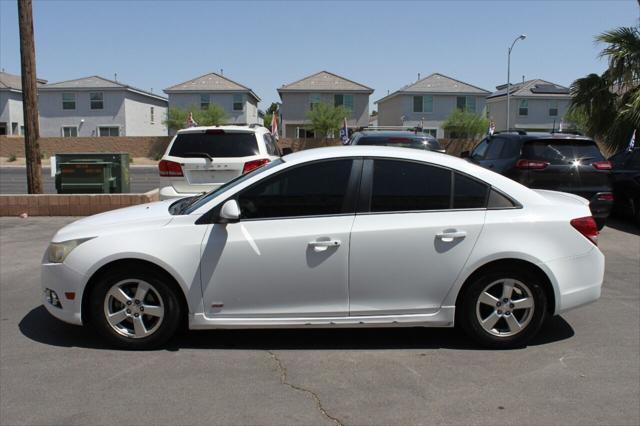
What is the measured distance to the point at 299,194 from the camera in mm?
4754

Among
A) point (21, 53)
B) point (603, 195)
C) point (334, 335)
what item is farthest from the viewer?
point (21, 53)

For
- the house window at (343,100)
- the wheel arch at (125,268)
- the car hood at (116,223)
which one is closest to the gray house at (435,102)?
the house window at (343,100)

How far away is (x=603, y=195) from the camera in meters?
9.29

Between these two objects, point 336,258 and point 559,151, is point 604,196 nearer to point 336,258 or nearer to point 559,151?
point 559,151

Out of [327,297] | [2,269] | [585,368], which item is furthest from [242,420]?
[2,269]

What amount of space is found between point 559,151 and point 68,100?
158ft

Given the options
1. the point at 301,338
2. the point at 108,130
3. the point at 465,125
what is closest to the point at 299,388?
the point at 301,338

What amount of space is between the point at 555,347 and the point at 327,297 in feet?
6.48

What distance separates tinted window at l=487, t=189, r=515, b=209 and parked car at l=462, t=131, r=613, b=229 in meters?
4.74

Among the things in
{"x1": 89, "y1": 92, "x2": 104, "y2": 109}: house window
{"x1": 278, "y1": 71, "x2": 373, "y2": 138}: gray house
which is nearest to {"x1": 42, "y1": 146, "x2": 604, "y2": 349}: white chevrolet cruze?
{"x1": 278, "y1": 71, "x2": 373, "y2": 138}: gray house

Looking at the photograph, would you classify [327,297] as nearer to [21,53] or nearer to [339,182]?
[339,182]

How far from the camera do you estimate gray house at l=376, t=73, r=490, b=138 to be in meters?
53.1

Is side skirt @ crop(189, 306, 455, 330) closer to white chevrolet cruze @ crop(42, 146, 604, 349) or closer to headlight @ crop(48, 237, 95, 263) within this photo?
white chevrolet cruze @ crop(42, 146, 604, 349)

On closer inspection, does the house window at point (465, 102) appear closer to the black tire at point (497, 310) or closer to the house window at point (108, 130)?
the house window at point (108, 130)
